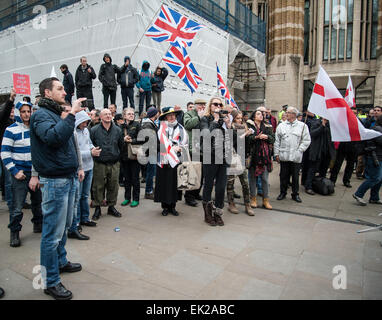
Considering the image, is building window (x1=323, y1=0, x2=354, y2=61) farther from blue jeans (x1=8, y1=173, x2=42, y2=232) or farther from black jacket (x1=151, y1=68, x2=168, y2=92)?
blue jeans (x1=8, y1=173, x2=42, y2=232)

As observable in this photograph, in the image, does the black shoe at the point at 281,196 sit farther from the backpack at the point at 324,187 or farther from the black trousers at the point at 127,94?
the black trousers at the point at 127,94

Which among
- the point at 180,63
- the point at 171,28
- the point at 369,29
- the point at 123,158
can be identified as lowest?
the point at 123,158

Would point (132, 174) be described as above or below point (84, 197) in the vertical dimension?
above

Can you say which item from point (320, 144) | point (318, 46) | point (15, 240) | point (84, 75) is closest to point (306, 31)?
point (318, 46)

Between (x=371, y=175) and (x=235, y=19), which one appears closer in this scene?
(x=371, y=175)

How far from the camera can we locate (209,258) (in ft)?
12.4

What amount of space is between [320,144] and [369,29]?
Answer: 1614cm

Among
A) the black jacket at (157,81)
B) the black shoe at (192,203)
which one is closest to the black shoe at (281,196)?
the black shoe at (192,203)

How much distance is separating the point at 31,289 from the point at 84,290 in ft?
1.82

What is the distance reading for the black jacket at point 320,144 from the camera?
7.45 m

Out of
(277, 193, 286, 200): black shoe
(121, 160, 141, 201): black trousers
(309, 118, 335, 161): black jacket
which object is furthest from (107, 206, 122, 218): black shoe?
(309, 118, 335, 161): black jacket

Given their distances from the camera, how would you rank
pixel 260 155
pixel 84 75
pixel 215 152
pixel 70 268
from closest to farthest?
pixel 70 268 → pixel 215 152 → pixel 260 155 → pixel 84 75

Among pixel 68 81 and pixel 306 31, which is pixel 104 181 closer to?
pixel 68 81

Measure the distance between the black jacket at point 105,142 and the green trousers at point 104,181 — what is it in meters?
0.12
